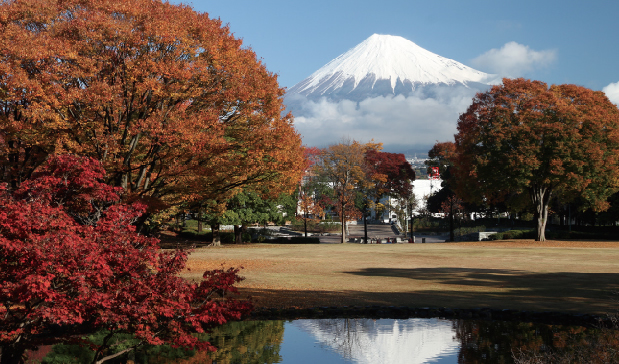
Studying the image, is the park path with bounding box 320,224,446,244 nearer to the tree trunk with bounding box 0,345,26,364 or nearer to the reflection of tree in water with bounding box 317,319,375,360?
the reflection of tree in water with bounding box 317,319,375,360

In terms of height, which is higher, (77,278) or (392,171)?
(392,171)

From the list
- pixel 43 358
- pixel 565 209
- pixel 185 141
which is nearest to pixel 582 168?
pixel 565 209

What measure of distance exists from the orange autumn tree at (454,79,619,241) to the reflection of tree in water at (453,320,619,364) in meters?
26.9

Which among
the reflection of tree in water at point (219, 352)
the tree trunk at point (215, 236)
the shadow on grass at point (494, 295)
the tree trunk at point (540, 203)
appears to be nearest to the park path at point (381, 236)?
the tree trunk at point (215, 236)

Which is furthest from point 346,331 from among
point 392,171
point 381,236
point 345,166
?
point 392,171

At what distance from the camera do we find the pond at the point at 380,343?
35.8 feet

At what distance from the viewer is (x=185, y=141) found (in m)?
17.3

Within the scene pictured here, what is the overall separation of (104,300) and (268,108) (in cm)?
1337

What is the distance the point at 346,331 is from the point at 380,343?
1.25 m

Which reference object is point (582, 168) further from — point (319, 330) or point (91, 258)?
point (91, 258)

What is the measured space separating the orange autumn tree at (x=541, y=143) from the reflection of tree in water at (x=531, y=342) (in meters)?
26.9

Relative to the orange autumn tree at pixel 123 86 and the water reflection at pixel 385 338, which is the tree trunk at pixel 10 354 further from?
the orange autumn tree at pixel 123 86

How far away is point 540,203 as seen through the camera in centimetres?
4150

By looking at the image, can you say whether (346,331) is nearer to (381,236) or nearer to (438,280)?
(438,280)
